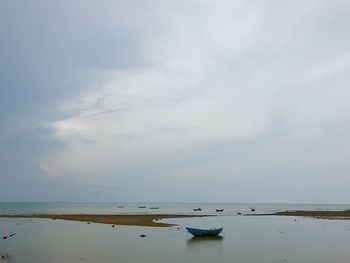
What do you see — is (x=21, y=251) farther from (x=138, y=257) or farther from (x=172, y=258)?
(x=172, y=258)

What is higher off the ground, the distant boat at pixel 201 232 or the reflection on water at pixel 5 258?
the distant boat at pixel 201 232

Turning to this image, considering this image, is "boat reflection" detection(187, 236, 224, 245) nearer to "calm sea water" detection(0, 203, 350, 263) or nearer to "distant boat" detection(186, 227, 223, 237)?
"calm sea water" detection(0, 203, 350, 263)

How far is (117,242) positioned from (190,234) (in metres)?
10.9

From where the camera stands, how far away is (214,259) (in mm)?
32000

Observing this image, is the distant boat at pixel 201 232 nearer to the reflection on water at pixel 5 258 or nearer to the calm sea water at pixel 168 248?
the calm sea water at pixel 168 248

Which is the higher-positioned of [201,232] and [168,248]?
[201,232]

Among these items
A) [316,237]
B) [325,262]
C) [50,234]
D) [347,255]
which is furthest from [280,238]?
[50,234]

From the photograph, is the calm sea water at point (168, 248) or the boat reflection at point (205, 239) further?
the boat reflection at point (205, 239)

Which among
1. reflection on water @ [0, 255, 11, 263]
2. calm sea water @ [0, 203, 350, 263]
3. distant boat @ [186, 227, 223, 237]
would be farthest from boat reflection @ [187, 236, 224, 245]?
reflection on water @ [0, 255, 11, 263]

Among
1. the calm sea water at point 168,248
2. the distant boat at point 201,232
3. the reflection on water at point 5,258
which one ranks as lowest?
the reflection on water at point 5,258

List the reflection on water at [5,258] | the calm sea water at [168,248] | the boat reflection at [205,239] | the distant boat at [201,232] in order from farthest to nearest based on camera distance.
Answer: the distant boat at [201,232], the boat reflection at [205,239], the calm sea water at [168,248], the reflection on water at [5,258]

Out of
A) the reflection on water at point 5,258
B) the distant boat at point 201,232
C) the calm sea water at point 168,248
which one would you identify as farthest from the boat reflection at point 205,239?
the reflection on water at point 5,258

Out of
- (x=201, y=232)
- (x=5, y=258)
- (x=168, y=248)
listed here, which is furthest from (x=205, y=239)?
(x=5, y=258)

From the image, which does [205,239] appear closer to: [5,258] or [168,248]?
[168,248]
